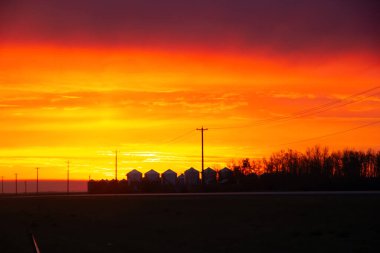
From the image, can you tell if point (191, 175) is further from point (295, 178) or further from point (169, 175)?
point (295, 178)

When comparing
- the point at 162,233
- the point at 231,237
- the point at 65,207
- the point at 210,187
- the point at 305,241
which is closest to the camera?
the point at 305,241

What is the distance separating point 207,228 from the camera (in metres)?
38.6

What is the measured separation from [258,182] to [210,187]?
7835mm

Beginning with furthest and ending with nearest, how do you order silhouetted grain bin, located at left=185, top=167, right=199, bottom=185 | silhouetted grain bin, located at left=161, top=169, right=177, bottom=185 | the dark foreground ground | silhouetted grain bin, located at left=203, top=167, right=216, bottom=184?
1. silhouetted grain bin, located at left=161, top=169, right=177, bottom=185
2. silhouetted grain bin, located at left=185, top=167, right=199, bottom=185
3. silhouetted grain bin, located at left=203, top=167, right=216, bottom=184
4. the dark foreground ground

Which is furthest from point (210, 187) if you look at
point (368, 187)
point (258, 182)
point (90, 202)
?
point (90, 202)

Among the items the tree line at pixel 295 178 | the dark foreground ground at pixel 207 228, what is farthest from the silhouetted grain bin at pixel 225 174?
the dark foreground ground at pixel 207 228

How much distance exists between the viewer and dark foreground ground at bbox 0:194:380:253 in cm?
3005

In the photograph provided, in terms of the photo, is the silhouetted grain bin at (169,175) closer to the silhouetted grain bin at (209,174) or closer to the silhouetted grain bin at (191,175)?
the silhouetted grain bin at (191,175)

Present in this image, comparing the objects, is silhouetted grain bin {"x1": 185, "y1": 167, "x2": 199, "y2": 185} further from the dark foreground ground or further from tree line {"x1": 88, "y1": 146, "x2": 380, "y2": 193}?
the dark foreground ground

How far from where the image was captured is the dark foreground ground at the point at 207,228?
98.6ft

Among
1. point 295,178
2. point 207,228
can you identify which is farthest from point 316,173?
point 207,228

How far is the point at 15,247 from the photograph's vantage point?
30.8 metres

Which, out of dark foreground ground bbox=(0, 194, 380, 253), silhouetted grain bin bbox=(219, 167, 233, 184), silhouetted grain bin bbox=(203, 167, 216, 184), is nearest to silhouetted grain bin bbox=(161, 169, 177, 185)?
silhouetted grain bin bbox=(203, 167, 216, 184)

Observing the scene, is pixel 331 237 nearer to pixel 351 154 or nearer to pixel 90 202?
pixel 90 202
